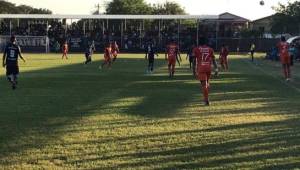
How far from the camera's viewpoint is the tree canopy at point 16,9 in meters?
135

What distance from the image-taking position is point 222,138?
37.3 ft

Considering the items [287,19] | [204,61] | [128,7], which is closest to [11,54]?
[204,61]

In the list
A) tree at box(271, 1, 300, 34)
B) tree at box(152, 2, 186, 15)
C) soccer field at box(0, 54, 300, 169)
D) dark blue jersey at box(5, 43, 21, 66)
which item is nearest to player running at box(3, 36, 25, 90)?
dark blue jersey at box(5, 43, 21, 66)

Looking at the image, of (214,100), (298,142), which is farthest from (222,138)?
(214,100)

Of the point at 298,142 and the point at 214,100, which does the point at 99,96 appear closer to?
the point at 214,100

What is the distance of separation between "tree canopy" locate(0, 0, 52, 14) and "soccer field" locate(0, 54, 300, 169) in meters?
117

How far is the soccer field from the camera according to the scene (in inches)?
371

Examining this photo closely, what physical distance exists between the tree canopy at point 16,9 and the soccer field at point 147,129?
11701 cm

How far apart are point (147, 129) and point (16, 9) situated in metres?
133

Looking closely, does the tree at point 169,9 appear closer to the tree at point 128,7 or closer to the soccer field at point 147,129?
the tree at point 128,7

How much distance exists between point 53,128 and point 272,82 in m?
16.0

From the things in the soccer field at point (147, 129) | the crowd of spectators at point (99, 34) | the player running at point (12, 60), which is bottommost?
the soccer field at point (147, 129)

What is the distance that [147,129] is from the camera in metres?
12.4

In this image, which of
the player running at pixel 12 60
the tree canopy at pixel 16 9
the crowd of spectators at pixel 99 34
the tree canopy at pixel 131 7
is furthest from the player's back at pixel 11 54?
the tree canopy at pixel 16 9
